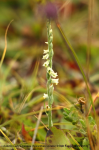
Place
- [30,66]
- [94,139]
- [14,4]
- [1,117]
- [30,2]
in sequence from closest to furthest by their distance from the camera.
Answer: [94,139] < [1,117] < [30,66] < [30,2] < [14,4]

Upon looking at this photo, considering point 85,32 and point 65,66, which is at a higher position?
point 85,32

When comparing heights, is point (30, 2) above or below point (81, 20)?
above

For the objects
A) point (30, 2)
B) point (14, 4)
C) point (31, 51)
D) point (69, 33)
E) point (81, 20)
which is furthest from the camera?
point (14, 4)

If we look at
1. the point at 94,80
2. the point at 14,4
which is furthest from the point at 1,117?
the point at 14,4

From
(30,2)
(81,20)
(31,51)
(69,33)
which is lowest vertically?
(31,51)

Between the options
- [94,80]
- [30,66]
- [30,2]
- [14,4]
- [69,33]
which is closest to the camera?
[94,80]

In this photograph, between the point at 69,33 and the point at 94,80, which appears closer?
the point at 94,80

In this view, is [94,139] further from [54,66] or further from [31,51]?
[31,51]

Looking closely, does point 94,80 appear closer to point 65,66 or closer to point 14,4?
point 65,66

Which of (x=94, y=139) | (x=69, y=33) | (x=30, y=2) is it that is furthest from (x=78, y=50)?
(x=94, y=139)
